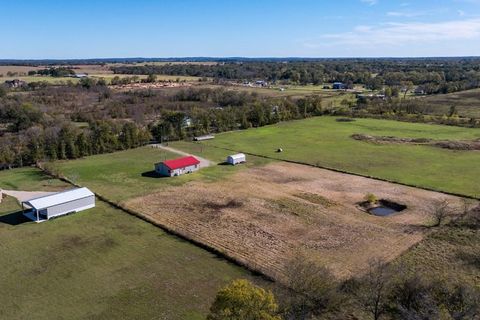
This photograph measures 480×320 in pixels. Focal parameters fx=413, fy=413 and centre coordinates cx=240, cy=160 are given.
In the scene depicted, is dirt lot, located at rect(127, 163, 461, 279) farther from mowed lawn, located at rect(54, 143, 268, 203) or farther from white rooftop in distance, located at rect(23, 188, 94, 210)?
white rooftop in distance, located at rect(23, 188, 94, 210)

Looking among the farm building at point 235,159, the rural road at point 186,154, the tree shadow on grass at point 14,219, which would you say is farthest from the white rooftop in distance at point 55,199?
→ the farm building at point 235,159

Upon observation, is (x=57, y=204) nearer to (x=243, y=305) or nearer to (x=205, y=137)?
(x=243, y=305)

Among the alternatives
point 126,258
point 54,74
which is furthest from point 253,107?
point 54,74

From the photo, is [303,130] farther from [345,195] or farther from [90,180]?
[90,180]

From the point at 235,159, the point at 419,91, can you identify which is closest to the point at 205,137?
the point at 235,159

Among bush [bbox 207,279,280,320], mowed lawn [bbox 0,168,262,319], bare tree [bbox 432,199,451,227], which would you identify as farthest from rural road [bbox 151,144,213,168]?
bush [bbox 207,279,280,320]

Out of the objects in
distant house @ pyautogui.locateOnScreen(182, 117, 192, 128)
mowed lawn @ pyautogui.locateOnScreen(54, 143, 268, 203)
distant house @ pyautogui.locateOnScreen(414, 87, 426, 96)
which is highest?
distant house @ pyautogui.locateOnScreen(414, 87, 426, 96)
